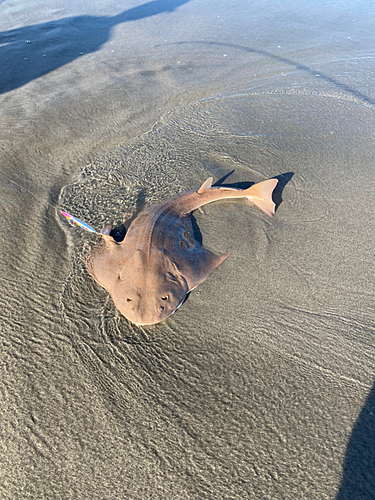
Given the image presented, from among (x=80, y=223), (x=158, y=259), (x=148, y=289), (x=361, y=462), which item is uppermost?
(x=80, y=223)

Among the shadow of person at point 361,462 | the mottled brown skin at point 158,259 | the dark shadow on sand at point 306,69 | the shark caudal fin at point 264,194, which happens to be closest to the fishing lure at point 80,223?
the mottled brown skin at point 158,259

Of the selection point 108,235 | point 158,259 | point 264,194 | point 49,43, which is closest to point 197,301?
point 158,259

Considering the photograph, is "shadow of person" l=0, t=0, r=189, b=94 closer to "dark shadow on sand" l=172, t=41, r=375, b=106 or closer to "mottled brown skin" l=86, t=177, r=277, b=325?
"dark shadow on sand" l=172, t=41, r=375, b=106

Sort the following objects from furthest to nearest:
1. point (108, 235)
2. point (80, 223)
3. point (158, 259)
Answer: point (80, 223)
point (108, 235)
point (158, 259)

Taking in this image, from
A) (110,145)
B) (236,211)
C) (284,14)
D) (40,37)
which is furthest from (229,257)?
(284,14)

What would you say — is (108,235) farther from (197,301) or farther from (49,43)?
A: (49,43)

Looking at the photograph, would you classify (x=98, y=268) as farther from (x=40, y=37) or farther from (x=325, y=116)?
(x=40, y=37)

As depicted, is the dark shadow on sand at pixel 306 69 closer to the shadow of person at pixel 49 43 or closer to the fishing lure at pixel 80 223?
the shadow of person at pixel 49 43
